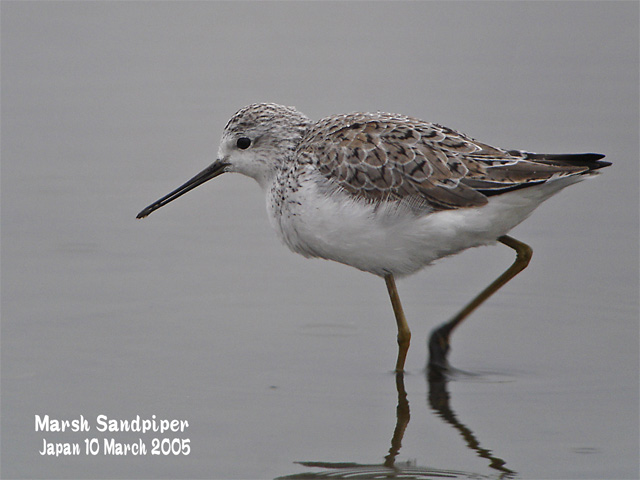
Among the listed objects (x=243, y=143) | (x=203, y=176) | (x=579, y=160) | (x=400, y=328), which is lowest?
(x=400, y=328)

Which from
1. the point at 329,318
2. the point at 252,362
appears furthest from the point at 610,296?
the point at 252,362

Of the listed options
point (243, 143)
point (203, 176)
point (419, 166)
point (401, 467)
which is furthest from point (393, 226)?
point (203, 176)

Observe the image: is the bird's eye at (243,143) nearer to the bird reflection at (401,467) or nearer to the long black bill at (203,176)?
the long black bill at (203,176)

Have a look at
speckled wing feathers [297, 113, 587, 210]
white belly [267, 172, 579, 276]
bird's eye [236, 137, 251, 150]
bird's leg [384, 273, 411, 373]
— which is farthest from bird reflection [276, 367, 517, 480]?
bird's eye [236, 137, 251, 150]

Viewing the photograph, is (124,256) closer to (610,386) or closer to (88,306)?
(88,306)

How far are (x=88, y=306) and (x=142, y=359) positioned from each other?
37.2 inches

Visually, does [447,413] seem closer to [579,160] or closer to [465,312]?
[465,312]

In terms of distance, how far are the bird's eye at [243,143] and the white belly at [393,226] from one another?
801mm

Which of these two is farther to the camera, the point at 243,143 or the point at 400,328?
the point at 243,143

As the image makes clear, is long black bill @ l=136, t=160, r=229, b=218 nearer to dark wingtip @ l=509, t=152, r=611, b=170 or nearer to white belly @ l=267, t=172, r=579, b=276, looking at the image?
white belly @ l=267, t=172, r=579, b=276

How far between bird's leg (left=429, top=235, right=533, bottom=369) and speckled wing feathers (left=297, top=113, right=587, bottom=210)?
3.04 feet

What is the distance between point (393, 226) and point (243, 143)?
4.70ft

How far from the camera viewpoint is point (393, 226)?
6445 mm

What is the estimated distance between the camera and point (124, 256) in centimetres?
840
